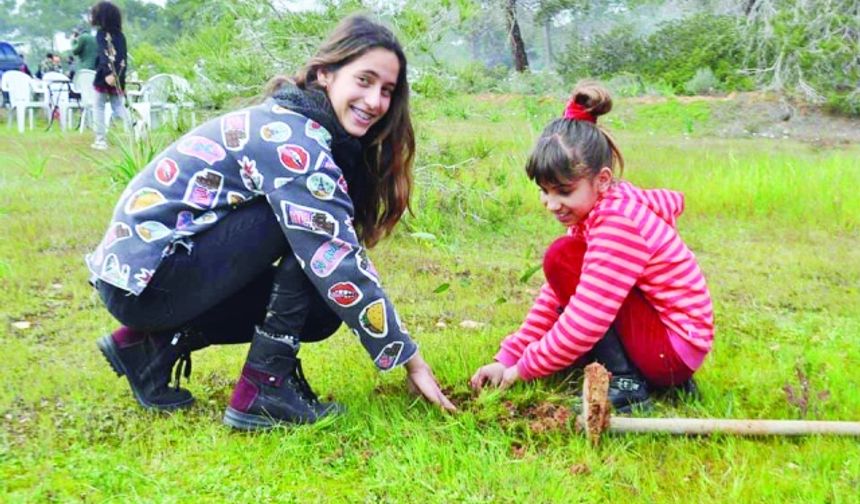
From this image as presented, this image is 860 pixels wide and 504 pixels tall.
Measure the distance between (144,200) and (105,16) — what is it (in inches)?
253

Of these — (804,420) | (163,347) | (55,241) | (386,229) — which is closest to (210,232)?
(163,347)

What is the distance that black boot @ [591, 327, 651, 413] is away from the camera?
2.51 meters

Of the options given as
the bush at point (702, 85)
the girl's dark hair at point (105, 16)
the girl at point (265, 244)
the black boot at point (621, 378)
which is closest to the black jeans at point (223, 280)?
the girl at point (265, 244)

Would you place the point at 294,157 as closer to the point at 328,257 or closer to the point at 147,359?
the point at 328,257

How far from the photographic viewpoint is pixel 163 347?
247cm

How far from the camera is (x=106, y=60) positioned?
8.50 metres

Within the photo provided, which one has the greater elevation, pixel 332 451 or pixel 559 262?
pixel 559 262

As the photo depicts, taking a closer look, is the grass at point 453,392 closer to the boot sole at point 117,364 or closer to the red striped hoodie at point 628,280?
the boot sole at point 117,364

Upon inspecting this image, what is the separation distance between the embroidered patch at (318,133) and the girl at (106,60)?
5.44 m

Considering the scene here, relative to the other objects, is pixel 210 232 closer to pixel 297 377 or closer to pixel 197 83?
pixel 297 377

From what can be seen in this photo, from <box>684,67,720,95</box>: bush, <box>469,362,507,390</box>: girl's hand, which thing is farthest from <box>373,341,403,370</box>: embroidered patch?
<box>684,67,720,95</box>: bush

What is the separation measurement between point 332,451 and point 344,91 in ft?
3.17

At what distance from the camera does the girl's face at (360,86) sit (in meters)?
2.38

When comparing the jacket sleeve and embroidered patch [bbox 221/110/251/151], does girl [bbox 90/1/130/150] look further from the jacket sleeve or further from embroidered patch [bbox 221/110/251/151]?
the jacket sleeve
